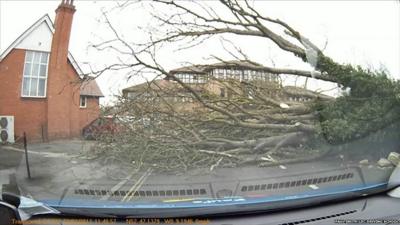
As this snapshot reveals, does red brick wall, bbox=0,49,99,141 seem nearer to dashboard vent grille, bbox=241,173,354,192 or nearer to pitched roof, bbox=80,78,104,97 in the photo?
pitched roof, bbox=80,78,104,97

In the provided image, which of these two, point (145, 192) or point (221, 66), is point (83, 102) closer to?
point (145, 192)

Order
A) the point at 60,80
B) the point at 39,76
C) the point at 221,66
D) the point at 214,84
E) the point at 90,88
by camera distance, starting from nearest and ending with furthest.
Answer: the point at 39,76 → the point at 60,80 → the point at 90,88 → the point at 221,66 → the point at 214,84

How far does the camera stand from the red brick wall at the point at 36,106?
3.71 meters

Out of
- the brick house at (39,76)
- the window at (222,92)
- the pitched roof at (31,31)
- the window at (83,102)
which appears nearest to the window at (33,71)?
A: the brick house at (39,76)

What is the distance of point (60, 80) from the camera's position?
13.0ft

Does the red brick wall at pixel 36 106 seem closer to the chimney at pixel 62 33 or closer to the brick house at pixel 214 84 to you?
the chimney at pixel 62 33

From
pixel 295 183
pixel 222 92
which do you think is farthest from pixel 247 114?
pixel 295 183

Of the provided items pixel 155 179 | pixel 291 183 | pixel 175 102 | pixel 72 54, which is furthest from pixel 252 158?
pixel 72 54

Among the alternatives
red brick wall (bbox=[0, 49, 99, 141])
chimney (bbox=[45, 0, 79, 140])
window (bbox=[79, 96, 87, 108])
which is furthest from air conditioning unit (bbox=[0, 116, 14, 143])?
window (bbox=[79, 96, 87, 108])

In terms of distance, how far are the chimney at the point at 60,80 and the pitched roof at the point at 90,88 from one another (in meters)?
0.12

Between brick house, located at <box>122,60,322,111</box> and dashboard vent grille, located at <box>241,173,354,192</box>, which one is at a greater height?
brick house, located at <box>122,60,322,111</box>

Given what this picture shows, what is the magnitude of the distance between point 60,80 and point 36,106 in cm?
30

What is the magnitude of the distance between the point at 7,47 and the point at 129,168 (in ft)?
5.24

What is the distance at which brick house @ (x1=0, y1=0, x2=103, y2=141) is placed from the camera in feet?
12.1
